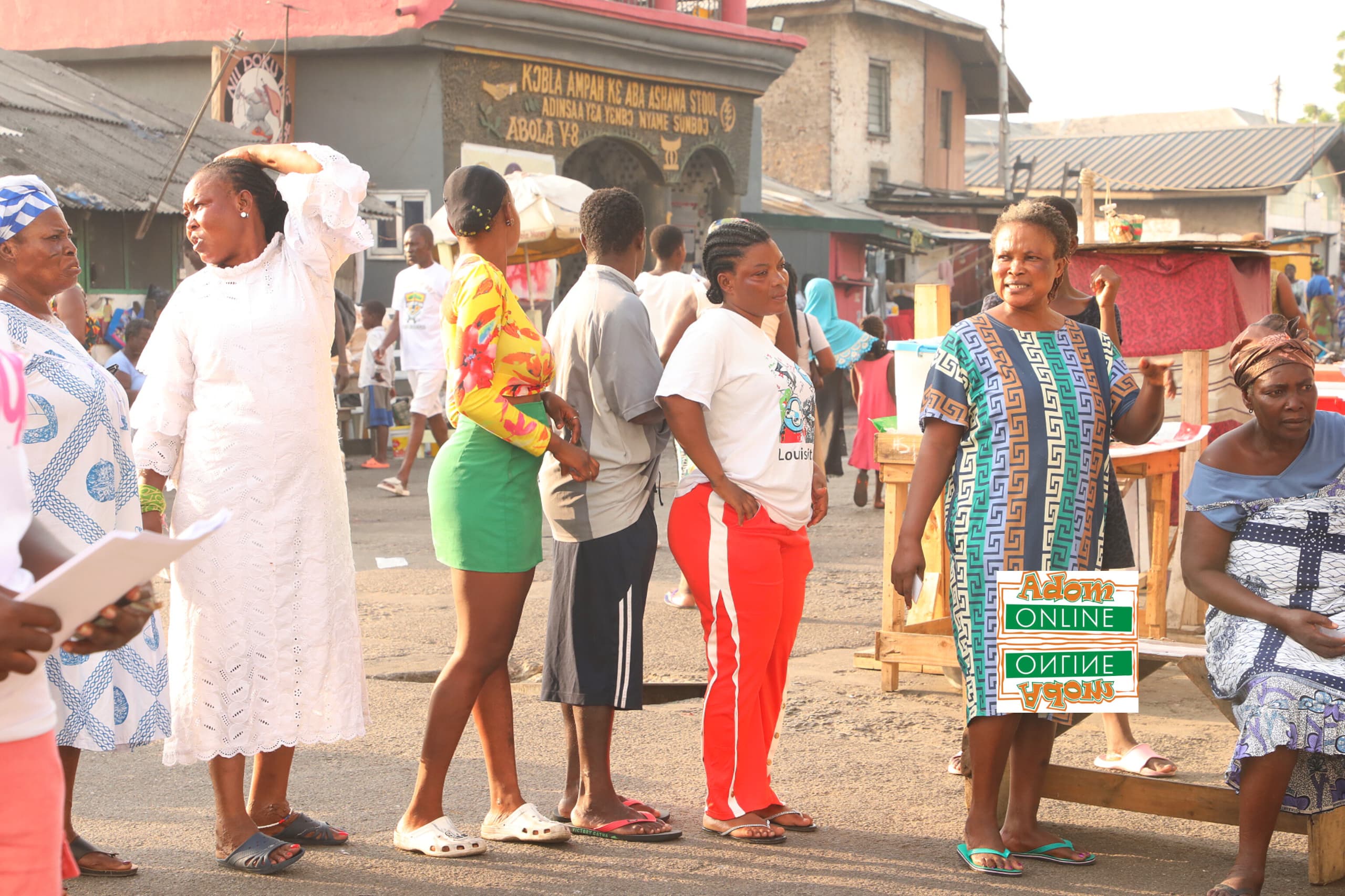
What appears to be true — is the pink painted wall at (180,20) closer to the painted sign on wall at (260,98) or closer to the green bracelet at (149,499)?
the painted sign on wall at (260,98)

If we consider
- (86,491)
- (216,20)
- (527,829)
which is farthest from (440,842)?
(216,20)

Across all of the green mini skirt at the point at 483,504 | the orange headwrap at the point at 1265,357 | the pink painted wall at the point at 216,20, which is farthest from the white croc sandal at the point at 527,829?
the pink painted wall at the point at 216,20

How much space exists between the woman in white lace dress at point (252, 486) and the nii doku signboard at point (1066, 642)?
6.20 ft

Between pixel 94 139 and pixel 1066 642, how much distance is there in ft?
42.4

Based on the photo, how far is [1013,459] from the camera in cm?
413

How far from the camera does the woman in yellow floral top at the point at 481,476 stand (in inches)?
165

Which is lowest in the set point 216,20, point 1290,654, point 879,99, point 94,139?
point 1290,654

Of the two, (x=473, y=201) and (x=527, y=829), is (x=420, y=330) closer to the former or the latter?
(x=473, y=201)

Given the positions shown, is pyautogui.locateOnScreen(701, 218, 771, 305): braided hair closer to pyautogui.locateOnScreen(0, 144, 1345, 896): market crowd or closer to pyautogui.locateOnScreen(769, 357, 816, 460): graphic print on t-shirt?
pyautogui.locateOnScreen(0, 144, 1345, 896): market crowd

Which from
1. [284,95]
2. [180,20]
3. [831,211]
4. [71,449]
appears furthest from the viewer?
[831,211]

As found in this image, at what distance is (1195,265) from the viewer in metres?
7.75

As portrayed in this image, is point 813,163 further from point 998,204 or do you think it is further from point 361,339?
point 361,339

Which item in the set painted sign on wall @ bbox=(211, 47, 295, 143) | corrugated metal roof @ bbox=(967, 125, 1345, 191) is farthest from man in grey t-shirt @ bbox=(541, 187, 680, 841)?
corrugated metal roof @ bbox=(967, 125, 1345, 191)

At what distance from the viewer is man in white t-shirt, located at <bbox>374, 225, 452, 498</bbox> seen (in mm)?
11883
